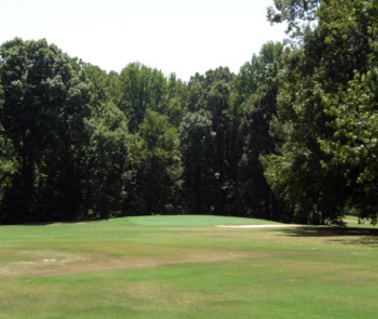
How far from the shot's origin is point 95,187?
64.9 metres

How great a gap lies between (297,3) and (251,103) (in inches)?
1363

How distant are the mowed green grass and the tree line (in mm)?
9496

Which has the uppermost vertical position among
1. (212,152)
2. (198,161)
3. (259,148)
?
(212,152)

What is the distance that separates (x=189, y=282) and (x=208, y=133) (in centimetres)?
6586

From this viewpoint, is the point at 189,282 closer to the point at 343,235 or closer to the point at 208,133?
the point at 343,235

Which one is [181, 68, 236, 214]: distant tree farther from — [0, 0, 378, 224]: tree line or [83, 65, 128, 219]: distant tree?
[83, 65, 128, 219]: distant tree

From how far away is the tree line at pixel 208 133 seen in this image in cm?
3203

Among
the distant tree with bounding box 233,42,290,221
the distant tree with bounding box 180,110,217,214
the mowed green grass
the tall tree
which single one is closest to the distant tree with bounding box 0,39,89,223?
the distant tree with bounding box 180,110,217,214

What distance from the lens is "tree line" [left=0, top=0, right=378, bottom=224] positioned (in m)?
32.0

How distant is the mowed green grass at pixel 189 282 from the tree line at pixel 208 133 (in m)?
9.50

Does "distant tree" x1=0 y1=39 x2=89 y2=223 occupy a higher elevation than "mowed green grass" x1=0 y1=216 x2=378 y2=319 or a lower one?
higher

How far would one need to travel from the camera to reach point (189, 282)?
13.4m

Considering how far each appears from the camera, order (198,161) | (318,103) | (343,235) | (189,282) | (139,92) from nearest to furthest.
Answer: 1. (189,282)
2. (343,235)
3. (318,103)
4. (198,161)
5. (139,92)

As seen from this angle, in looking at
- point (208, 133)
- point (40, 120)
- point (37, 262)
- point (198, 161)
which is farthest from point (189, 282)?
point (208, 133)
